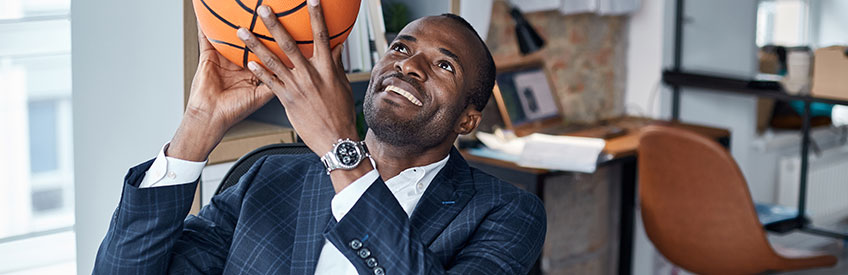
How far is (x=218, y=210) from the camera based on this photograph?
150 cm

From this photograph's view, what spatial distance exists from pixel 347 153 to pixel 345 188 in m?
0.05

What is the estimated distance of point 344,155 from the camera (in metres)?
1.20

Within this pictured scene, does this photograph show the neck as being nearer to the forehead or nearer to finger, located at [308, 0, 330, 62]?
the forehead

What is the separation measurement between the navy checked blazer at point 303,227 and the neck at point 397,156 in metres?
0.04

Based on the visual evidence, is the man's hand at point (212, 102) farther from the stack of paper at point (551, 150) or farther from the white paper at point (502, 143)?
the white paper at point (502, 143)

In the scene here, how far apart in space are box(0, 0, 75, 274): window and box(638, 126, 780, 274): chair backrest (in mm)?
1809

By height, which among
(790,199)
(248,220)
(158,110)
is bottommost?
(790,199)

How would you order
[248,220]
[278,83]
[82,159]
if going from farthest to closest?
[82,159] → [248,220] → [278,83]

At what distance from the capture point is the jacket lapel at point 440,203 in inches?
57.7

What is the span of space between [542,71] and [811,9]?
255cm

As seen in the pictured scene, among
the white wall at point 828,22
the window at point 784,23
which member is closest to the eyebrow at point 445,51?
the window at point 784,23

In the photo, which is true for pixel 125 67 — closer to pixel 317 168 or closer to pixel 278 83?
pixel 317 168

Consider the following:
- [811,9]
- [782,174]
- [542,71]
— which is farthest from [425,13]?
[811,9]

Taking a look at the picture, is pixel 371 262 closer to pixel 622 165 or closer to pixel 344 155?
pixel 344 155
